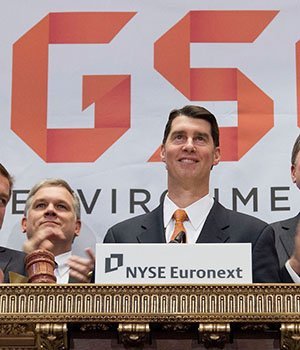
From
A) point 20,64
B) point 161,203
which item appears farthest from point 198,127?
point 20,64

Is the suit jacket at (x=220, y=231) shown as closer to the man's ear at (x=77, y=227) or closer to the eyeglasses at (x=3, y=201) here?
the man's ear at (x=77, y=227)

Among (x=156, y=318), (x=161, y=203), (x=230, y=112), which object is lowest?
(x=156, y=318)

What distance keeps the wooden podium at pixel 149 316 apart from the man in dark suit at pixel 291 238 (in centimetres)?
101

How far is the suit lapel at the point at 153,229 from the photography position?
753cm

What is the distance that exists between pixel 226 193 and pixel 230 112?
54 cm

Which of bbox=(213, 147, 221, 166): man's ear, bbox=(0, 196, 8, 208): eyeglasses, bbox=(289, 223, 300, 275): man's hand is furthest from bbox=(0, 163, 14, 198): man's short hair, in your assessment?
bbox=(289, 223, 300, 275): man's hand

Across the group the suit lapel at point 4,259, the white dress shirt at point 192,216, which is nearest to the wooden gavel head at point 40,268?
the suit lapel at point 4,259

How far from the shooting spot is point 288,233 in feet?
27.0

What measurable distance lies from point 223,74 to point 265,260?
2.08 metres

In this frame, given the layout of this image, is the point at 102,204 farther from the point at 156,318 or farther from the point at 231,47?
the point at 156,318

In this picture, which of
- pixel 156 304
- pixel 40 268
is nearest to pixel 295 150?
pixel 40 268

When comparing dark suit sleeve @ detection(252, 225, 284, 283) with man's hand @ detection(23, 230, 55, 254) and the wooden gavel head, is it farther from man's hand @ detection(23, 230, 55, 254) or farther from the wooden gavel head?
man's hand @ detection(23, 230, 55, 254)

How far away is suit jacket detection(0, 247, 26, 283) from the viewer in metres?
7.51

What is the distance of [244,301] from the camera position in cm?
614
